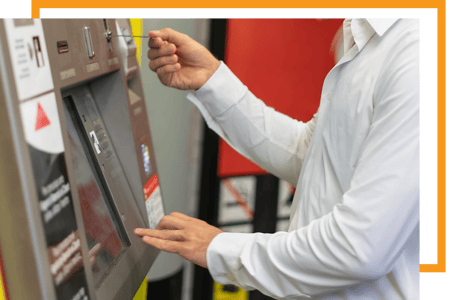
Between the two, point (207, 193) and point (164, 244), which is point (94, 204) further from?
point (207, 193)

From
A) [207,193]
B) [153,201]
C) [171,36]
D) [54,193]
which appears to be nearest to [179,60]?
[171,36]

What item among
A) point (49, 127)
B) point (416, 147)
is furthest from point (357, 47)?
point (49, 127)

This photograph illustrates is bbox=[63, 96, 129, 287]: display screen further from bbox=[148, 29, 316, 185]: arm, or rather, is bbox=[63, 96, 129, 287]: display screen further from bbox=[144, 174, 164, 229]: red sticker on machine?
bbox=[148, 29, 316, 185]: arm

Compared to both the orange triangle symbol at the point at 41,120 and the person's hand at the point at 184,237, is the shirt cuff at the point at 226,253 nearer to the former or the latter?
the person's hand at the point at 184,237

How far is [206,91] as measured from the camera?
1.28m

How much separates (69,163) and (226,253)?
0.42 metres

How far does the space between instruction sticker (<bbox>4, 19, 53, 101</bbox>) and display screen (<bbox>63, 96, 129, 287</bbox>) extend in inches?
11.1

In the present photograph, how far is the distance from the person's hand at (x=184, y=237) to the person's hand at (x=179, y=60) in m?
0.42

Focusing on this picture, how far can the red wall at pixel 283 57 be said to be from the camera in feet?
6.71

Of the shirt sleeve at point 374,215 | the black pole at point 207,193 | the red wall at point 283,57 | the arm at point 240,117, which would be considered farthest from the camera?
the black pole at point 207,193

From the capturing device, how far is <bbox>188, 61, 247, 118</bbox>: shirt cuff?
1275mm

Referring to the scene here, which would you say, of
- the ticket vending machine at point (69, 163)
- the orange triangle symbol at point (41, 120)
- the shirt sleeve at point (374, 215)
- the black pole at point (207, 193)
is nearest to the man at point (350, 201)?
the shirt sleeve at point (374, 215)
